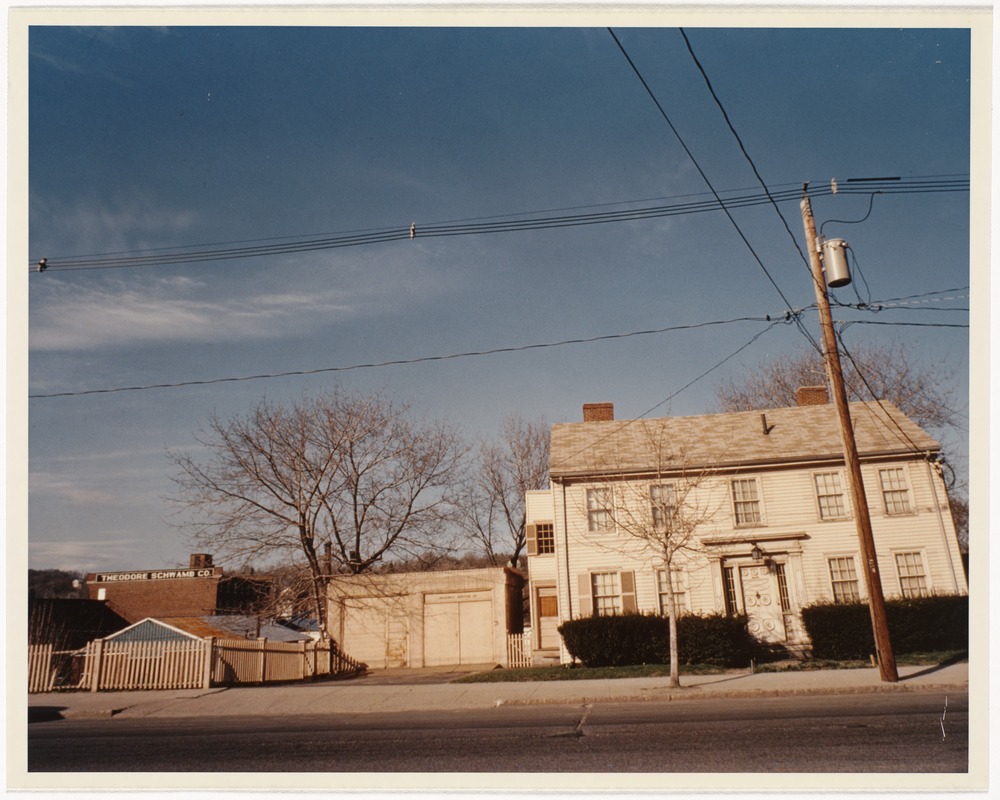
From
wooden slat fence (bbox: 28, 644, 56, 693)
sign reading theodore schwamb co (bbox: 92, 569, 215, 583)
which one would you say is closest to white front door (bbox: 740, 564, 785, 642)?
wooden slat fence (bbox: 28, 644, 56, 693)

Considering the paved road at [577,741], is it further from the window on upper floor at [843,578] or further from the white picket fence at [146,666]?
the window on upper floor at [843,578]

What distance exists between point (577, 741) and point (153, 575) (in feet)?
132

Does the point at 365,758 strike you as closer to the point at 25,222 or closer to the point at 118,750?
the point at 118,750

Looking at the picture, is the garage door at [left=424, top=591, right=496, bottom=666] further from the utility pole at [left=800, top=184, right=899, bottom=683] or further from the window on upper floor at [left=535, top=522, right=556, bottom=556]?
the utility pole at [left=800, top=184, right=899, bottom=683]

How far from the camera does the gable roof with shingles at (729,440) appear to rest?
1922 centimetres

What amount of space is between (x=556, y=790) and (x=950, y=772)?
3.42 metres

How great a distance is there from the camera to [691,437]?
2106 centimetres

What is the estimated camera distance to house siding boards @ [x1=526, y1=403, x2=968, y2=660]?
59.4 ft

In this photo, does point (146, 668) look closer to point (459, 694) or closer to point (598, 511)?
point (459, 694)

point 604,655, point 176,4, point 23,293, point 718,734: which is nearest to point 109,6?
point 176,4

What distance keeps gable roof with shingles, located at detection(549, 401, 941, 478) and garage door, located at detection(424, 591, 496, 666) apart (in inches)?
201

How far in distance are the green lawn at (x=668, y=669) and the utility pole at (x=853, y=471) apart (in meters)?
2.31

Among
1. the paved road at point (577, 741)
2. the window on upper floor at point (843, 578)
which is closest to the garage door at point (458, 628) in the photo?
the window on upper floor at point (843, 578)

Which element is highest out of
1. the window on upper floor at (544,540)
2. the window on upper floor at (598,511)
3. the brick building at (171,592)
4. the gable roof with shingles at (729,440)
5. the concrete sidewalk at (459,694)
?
the gable roof with shingles at (729,440)
